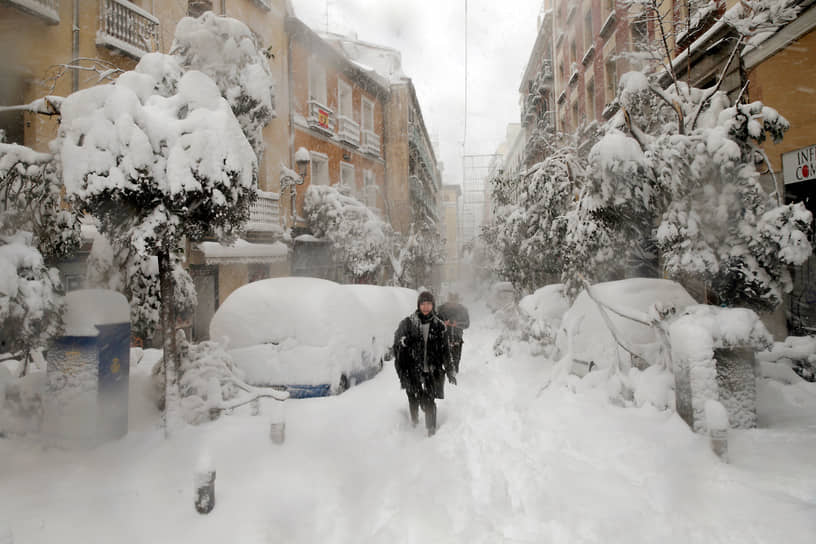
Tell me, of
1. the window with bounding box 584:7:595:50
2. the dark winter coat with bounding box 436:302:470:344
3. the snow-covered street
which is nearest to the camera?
the snow-covered street

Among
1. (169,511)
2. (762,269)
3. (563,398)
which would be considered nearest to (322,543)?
(169,511)

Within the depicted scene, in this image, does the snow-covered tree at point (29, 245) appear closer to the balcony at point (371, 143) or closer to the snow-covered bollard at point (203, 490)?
the snow-covered bollard at point (203, 490)

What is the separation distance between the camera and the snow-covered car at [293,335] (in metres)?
6.02

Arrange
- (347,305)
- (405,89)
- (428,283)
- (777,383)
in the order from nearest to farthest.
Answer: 1. (777,383)
2. (347,305)
3. (405,89)
4. (428,283)

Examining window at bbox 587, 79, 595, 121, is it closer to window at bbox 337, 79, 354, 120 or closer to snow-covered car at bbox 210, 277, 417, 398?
window at bbox 337, 79, 354, 120

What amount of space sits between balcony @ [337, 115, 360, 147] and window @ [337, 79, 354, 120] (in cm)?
41

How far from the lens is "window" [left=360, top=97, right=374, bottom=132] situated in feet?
79.3

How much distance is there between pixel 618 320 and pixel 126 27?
35.3 ft

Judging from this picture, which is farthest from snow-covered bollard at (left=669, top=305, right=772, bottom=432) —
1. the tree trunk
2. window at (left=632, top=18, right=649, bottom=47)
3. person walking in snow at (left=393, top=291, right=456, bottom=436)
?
the tree trunk

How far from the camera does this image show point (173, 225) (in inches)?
153

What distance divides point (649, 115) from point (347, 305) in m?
5.34

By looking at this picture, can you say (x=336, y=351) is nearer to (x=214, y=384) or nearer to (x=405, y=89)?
(x=214, y=384)

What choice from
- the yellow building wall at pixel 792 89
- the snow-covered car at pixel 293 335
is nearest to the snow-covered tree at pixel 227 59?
the snow-covered car at pixel 293 335

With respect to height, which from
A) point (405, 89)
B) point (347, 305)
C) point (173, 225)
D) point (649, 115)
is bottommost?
point (347, 305)
